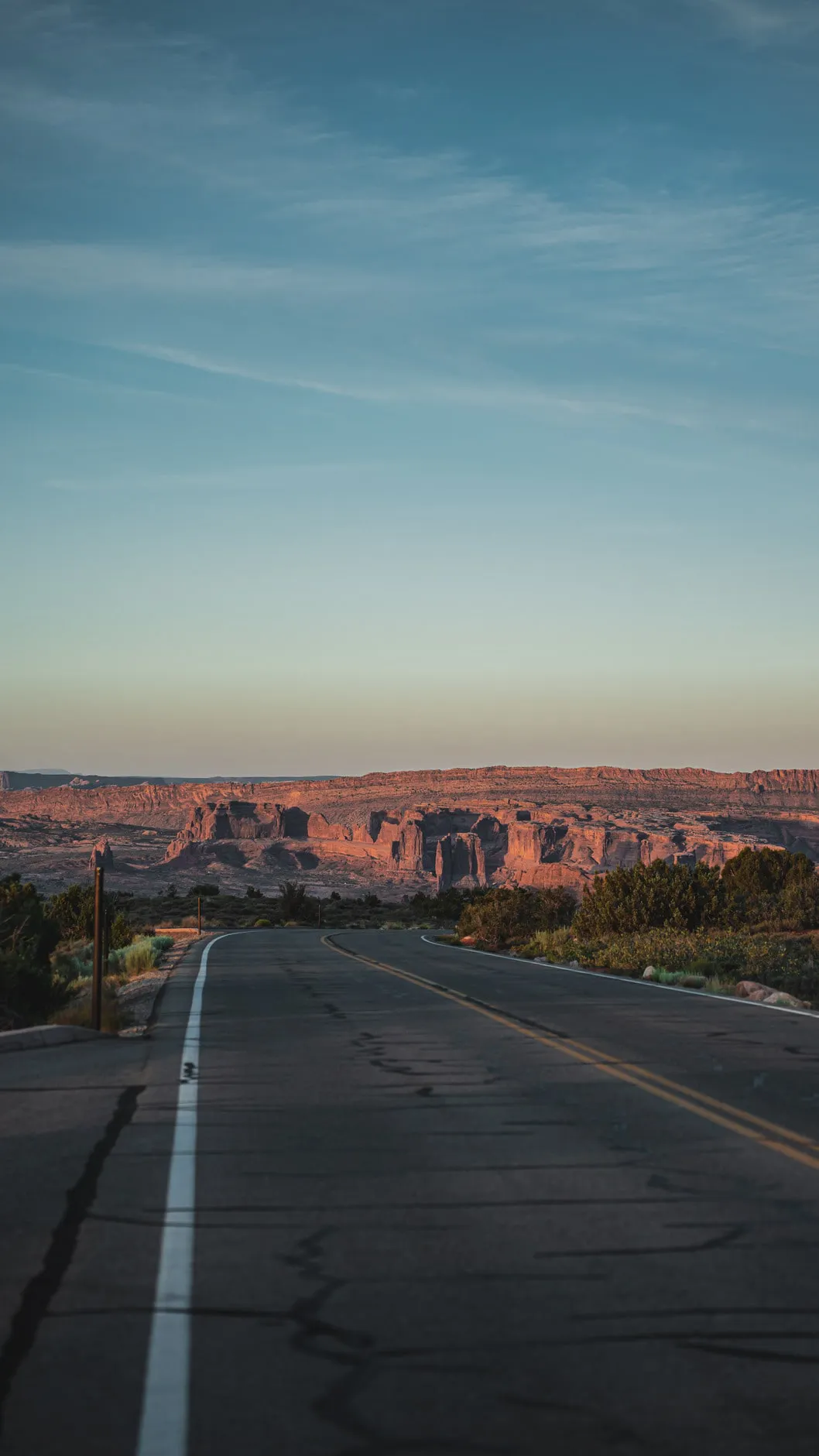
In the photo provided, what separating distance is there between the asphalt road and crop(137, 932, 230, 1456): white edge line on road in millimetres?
18

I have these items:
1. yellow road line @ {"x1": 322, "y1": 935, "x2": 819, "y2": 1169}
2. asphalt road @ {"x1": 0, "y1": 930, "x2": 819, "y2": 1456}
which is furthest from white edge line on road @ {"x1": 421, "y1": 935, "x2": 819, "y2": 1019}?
asphalt road @ {"x1": 0, "y1": 930, "x2": 819, "y2": 1456}

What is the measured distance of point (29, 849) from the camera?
156 meters

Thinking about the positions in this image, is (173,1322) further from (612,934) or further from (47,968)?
(612,934)

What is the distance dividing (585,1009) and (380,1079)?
23.1 feet

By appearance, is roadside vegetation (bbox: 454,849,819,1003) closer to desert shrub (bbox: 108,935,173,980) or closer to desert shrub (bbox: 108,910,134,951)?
desert shrub (bbox: 108,935,173,980)

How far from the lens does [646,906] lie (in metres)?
39.5

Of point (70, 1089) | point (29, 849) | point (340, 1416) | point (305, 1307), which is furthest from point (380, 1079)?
point (29, 849)

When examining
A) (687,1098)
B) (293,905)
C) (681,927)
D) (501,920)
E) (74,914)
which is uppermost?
(687,1098)

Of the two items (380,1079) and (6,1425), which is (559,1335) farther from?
(380,1079)

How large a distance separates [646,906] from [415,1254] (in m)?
34.1

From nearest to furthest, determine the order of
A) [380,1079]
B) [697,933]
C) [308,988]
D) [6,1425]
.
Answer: [6,1425]
[380,1079]
[308,988]
[697,933]

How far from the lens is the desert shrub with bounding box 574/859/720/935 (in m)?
39.1

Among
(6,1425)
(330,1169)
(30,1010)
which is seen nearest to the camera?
(6,1425)

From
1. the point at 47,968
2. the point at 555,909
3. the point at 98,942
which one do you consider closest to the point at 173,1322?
the point at 98,942
